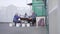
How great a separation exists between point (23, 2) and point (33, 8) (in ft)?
0.47

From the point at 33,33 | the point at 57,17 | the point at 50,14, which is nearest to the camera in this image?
the point at 57,17

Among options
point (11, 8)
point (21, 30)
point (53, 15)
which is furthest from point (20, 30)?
point (53, 15)

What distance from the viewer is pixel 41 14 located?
57.0 inches

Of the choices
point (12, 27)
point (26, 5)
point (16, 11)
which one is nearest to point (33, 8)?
point (26, 5)

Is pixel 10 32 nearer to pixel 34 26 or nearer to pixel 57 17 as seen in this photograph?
pixel 34 26

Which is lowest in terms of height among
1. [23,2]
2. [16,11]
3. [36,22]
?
[36,22]

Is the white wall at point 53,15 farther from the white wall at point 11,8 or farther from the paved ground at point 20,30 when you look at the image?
the white wall at point 11,8

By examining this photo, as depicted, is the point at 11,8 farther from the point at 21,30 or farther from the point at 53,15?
the point at 53,15

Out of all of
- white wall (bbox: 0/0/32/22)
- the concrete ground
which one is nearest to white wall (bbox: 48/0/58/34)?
the concrete ground

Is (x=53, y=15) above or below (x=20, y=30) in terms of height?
above

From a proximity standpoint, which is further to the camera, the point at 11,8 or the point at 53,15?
the point at 11,8

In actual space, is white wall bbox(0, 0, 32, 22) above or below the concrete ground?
above

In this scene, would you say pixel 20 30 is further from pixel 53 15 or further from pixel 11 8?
pixel 53 15

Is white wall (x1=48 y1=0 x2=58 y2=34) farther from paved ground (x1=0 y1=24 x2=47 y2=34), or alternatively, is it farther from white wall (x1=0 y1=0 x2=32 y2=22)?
white wall (x1=0 y1=0 x2=32 y2=22)
